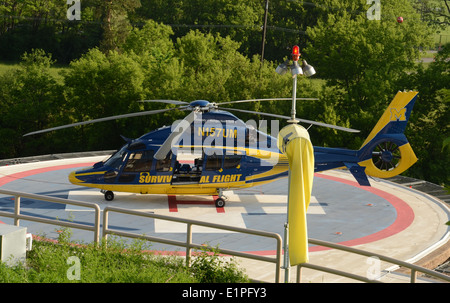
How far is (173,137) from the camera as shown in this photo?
20.7 meters

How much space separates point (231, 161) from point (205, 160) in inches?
36.2

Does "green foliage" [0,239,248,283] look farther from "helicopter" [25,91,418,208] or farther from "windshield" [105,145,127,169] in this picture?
"windshield" [105,145,127,169]

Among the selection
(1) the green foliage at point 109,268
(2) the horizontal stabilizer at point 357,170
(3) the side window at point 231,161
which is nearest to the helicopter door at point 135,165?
(3) the side window at point 231,161

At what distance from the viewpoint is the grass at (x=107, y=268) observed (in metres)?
10.1

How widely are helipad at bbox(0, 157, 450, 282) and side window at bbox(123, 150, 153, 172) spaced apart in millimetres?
1326

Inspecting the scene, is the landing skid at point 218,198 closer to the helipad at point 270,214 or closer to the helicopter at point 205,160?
the helicopter at point 205,160

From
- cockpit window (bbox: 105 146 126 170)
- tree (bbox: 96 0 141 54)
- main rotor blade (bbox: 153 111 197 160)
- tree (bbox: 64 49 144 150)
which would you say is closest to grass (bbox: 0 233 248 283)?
main rotor blade (bbox: 153 111 197 160)

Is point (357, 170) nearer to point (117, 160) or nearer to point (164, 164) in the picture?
point (164, 164)

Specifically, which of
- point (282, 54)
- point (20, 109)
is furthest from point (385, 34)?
point (282, 54)

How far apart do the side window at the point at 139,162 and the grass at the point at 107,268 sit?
366 inches

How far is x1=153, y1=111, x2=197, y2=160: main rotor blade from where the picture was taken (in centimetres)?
2067

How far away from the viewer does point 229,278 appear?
1063cm
